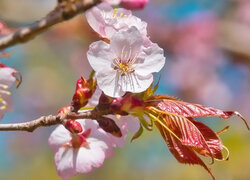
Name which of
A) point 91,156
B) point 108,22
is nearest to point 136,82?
point 108,22

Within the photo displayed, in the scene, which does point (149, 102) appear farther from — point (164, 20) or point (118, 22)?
point (164, 20)

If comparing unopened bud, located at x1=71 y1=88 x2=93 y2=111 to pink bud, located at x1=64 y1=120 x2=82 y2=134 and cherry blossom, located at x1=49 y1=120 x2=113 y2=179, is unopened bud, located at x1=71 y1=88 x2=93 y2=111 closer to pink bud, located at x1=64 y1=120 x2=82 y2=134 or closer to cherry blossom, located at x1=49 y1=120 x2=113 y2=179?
pink bud, located at x1=64 y1=120 x2=82 y2=134

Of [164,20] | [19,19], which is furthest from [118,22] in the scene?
[164,20]

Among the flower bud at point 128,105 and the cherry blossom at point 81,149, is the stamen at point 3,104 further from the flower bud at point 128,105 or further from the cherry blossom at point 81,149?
the flower bud at point 128,105

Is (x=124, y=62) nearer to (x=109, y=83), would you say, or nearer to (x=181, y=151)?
(x=109, y=83)

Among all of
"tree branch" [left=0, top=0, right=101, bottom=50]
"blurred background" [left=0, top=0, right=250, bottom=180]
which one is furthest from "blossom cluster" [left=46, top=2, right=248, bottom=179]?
"blurred background" [left=0, top=0, right=250, bottom=180]

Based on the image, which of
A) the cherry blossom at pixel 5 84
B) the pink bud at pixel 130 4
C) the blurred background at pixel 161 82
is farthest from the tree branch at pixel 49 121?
the blurred background at pixel 161 82
